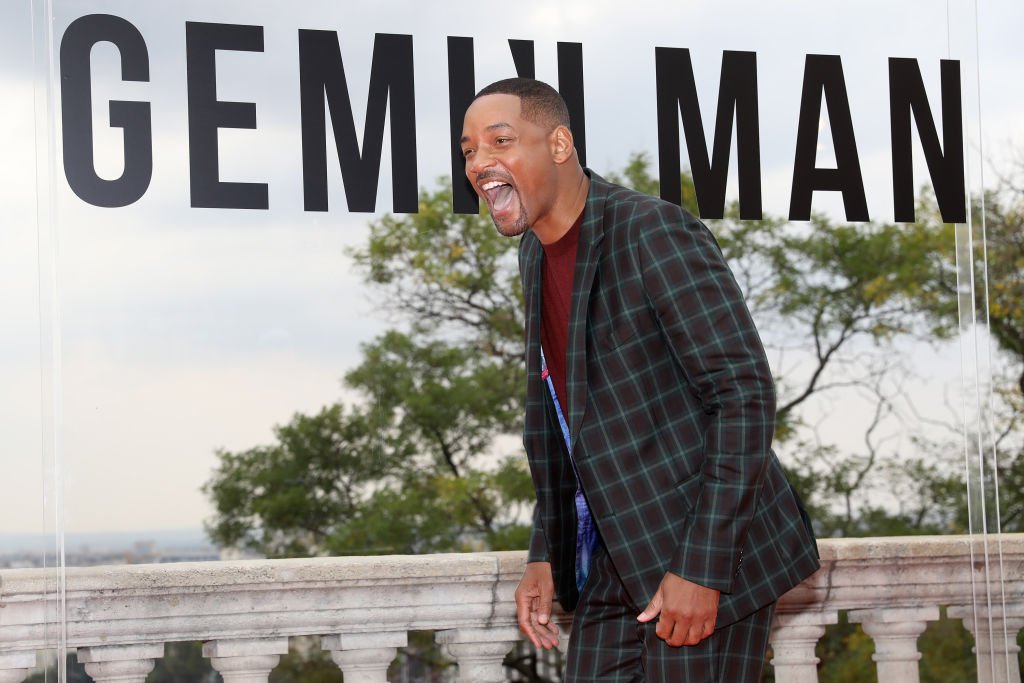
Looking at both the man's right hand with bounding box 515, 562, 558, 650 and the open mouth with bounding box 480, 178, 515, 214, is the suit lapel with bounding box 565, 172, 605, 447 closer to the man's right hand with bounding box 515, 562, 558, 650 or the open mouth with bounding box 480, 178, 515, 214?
the open mouth with bounding box 480, 178, 515, 214

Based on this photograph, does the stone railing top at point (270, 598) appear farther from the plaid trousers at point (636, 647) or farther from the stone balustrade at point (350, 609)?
the plaid trousers at point (636, 647)

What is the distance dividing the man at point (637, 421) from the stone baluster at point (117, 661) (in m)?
0.82

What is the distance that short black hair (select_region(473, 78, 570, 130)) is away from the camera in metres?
1.59

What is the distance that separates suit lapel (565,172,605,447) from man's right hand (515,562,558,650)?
311mm

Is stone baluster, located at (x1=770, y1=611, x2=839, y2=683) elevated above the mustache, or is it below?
below

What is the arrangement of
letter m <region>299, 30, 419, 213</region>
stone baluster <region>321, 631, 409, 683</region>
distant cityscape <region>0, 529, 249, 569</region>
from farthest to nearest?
letter m <region>299, 30, 419, 213</region>
distant cityscape <region>0, 529, 249, 569</region>
stone baluster <region>321, 631, 409, 683</region>

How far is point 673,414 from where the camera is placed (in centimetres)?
146

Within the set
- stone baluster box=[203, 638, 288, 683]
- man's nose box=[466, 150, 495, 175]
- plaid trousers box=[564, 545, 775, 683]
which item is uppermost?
man's nose box=[466, 150, 495, 175]

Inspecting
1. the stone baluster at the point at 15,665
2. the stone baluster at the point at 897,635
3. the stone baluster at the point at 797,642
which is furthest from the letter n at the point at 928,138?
the stone baluster at the point at 15,665

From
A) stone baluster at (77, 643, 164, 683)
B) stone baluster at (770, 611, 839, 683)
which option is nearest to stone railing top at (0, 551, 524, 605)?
stone baluster at (77, 643, 164, 683)

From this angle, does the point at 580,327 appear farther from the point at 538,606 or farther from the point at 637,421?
the point at 538,606

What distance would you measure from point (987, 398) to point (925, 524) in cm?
146

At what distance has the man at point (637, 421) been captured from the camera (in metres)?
1.37

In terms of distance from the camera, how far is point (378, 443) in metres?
3.93
